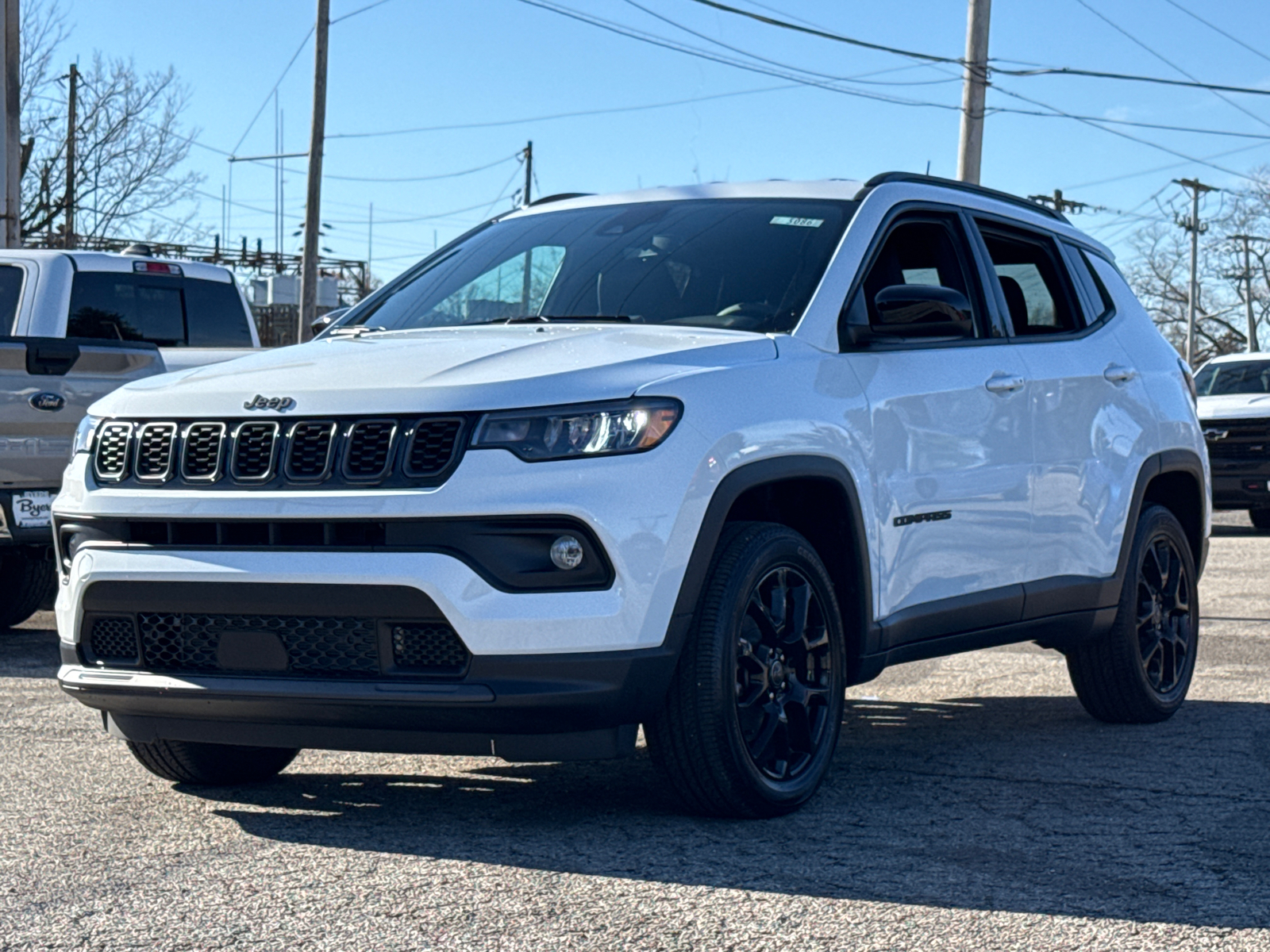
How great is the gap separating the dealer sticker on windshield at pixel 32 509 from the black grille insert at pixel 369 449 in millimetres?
4459

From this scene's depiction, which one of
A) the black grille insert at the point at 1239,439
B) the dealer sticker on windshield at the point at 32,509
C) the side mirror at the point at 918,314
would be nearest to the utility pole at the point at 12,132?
the dealer sticker on windshield at the point at 32,509

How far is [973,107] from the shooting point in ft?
56.2

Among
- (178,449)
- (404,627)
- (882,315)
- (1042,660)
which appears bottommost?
(1042,660)

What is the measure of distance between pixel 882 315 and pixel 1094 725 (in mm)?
2230

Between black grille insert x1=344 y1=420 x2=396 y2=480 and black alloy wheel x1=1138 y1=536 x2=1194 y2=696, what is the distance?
11.7ft

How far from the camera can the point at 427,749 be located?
14.6 ft

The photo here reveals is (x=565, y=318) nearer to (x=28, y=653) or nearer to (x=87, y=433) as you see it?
(x=87, y=433)

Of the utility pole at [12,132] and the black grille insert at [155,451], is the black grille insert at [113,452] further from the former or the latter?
the utility pole at [12,132]

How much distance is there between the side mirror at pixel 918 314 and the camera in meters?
5.35

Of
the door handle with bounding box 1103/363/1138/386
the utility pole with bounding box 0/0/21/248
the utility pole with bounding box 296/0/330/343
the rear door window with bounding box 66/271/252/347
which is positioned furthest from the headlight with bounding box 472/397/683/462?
the utility pole with bounding box 296/0/330/343

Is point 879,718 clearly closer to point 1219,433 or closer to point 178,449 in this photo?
point 178,449

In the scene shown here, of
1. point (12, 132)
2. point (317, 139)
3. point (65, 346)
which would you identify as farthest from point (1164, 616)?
point (317, 139)

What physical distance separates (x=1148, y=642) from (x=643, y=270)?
2.71m

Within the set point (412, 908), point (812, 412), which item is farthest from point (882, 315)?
point (412, 908)
